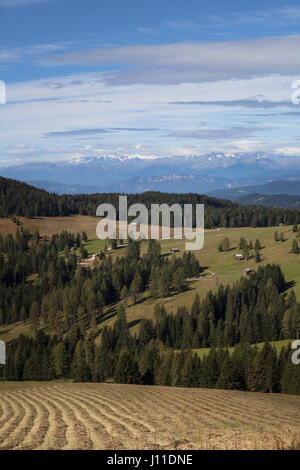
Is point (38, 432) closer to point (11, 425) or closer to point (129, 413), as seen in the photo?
point (11, 425)

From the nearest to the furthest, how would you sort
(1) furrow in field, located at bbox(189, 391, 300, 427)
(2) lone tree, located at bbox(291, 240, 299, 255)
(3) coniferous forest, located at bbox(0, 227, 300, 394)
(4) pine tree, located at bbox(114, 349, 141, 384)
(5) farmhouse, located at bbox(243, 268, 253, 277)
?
1. (1) furrow in field, located at bbox(189, 391, 300, 427)
2. (3) coniferous forest, located at bbox(0, 227, 300, 394)
3. (4) pine tree, located at bbox(114, 349, 141, 384)
4. (5) farmhouse, located at bbox(243, 268, 253, 277)
5. (2) lone tree, located at bbox(291, 240, 299, 255)

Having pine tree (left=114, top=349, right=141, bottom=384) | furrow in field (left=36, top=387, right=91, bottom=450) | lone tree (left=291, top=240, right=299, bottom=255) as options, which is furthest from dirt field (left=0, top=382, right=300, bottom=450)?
lone tree (left=291, top=240, right=299, bottom=255)

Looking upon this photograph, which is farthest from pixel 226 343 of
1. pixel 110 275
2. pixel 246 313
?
pixel 110 275

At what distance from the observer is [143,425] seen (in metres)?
25.9

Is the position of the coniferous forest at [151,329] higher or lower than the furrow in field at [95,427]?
lower

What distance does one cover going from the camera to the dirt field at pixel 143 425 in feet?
66.1

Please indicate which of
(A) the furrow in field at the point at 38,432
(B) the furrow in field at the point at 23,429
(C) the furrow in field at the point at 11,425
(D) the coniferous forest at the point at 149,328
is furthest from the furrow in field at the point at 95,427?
(D) the coniferous forest at the point at 149,328

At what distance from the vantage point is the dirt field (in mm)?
20156

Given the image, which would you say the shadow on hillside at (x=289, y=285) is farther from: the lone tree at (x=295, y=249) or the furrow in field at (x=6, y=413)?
the furrow in field at (x=6, y=413)

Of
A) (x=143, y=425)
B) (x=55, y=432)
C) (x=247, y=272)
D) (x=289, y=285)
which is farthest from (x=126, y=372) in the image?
(x=247, y=272)

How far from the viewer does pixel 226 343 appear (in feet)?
366

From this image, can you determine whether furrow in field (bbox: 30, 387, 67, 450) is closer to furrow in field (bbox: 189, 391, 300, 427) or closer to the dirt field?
the dirt field

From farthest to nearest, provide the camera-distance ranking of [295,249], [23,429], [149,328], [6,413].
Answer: [295,249] → [149,328] → [6,413] → [23,429]
